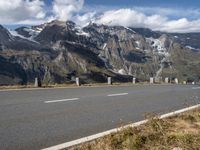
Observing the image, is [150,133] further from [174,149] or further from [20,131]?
[20,131]

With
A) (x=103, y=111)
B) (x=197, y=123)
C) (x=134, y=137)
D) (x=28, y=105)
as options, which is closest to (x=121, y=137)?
(x=134, y=137)

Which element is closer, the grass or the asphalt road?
the grass

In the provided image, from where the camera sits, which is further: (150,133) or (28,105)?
(28,105)

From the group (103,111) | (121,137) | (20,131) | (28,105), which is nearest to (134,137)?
(121,137)

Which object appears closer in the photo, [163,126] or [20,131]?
[20,131]

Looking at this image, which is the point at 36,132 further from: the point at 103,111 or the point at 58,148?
the point at 103,111

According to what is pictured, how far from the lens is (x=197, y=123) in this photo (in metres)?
10.3

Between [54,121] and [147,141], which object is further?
[54,121]

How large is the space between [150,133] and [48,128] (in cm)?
231

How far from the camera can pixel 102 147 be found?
23.8 feet

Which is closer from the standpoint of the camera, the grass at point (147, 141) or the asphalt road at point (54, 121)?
the grass at point (147, 141)

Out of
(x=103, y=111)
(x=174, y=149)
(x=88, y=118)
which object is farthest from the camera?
(x=103, y=111)

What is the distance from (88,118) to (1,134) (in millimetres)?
3403

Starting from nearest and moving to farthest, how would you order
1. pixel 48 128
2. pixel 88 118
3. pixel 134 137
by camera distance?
pixel 134 137 < pixel 48 128 < pixel 88 118
